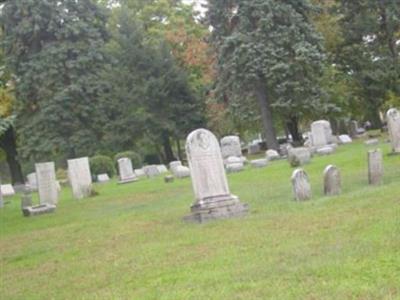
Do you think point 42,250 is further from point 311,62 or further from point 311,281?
point 311,62

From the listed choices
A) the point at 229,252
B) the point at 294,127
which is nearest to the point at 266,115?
the point at 294,127

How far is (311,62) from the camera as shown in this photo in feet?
104

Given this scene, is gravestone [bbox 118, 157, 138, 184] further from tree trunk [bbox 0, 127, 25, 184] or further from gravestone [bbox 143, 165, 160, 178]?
tree trunk [bbox 0, 127, 25, 184]

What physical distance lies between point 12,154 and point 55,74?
285 inches

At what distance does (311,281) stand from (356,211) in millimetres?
3912

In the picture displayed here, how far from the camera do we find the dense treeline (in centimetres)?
3616

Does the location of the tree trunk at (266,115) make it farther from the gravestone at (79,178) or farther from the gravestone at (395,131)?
the gravestone at (395,131)

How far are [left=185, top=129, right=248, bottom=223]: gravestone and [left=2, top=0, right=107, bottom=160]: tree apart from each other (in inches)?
1016

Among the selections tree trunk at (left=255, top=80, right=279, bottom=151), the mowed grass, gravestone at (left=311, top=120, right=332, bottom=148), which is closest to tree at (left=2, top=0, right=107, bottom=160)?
tree trunk at (left=255, top=80, right=279, bottom=151)

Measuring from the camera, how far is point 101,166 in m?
33.5

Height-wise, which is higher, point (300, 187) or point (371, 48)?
point (371, 48)

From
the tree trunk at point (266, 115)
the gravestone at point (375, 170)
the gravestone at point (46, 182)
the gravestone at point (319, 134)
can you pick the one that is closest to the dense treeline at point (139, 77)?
the tree trunk at point (266, 115)

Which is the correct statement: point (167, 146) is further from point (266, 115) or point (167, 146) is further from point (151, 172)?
point (151, 172)

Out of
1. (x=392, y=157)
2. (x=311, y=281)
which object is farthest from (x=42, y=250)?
(x=392, y=157)
